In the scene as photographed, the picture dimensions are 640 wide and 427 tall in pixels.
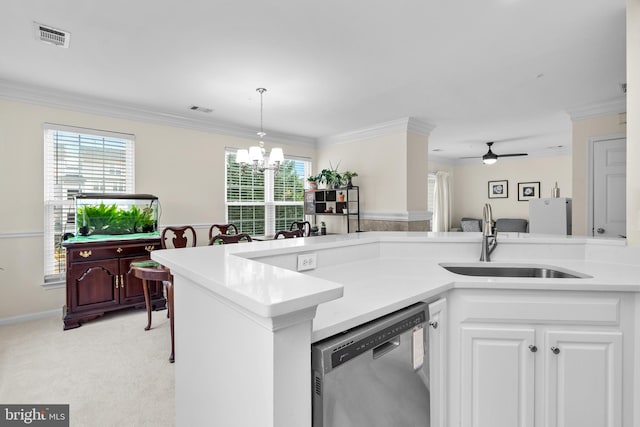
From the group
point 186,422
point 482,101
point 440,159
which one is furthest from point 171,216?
point 440,159

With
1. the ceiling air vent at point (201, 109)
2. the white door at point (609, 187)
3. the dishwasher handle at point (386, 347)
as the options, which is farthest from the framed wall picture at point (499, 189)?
the dishwasher handle at point (386, 347)

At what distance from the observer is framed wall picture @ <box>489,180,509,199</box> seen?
793 centimetres

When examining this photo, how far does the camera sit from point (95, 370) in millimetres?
2434

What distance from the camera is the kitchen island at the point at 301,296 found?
81 cm

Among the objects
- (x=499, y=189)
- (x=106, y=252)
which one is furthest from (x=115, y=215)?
(x=499, y=189)

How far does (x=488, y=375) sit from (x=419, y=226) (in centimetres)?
379

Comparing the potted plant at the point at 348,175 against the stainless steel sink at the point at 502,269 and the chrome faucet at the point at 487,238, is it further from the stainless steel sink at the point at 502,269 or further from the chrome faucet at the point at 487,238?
the stainless steel sink at the point at 502,269

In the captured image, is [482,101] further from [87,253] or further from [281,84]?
[87,253]

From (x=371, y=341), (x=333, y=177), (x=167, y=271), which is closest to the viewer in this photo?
(x=371, y=341)

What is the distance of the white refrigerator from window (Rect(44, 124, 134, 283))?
6.00 meters

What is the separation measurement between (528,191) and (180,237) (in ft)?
24.8

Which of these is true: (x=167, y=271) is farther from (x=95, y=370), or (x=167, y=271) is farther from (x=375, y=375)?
(x=375, y=375)

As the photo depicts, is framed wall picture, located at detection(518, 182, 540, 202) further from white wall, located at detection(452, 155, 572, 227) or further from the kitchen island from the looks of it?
the kitchen island

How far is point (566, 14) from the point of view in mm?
2213
